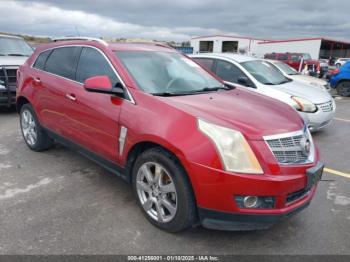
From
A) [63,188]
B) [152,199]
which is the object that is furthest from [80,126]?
[152,199]

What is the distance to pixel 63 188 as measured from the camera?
3.91m

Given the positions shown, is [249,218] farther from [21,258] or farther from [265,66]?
[265,66]

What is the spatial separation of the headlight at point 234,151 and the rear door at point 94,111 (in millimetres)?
1096

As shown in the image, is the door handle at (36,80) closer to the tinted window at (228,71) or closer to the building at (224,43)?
the tinted window at (228,71)

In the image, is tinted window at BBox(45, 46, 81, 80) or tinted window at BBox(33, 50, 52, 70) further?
tinted window at BBox(33, 50, 52, 70)

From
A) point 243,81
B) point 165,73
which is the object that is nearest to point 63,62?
point 165,73

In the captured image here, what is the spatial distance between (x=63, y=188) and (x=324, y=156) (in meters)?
4.12

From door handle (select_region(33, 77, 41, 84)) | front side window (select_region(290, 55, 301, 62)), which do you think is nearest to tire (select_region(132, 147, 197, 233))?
door handle (select_region(33, 77, 41, 84))

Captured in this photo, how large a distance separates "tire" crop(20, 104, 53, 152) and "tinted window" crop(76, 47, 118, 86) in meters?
1.37

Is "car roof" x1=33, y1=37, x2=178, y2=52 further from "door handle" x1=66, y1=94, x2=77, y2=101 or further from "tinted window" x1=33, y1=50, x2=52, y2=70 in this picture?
"door handle" x1=66, y1=94, x2=77, y2=101

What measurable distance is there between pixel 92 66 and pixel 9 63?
5025 mm

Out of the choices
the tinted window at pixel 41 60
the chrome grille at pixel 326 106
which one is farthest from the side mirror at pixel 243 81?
the tinted window at pixel 41 60

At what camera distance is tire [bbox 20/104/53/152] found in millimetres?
4949

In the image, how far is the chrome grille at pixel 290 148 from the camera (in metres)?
2.67
